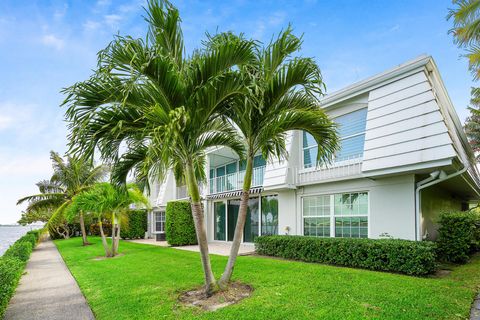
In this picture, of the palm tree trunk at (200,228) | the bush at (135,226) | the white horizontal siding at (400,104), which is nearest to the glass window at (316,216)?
the white horizontal siding at (400,104)

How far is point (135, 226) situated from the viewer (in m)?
27.3

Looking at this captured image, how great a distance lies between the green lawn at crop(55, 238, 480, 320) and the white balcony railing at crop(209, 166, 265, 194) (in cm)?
745

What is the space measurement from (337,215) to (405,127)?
15.3ft

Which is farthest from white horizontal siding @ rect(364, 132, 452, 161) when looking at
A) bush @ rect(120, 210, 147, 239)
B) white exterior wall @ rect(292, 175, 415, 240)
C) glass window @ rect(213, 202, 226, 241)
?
bush @ rect(120, 210, 147, 239)

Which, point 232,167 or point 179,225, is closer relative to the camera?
point 179,225

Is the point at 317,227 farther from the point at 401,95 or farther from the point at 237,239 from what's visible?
the point at 237,239

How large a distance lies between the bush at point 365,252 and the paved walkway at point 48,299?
25.2ft

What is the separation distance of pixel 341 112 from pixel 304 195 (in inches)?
166

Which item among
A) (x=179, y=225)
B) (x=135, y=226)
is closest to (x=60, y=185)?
(x=135, y=226)

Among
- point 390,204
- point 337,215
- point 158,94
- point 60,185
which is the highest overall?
point 158,94

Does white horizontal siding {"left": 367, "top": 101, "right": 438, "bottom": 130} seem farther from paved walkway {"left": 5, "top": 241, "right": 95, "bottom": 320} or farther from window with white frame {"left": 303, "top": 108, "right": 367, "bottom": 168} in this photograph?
paved walkway {"left": 5, "top": 241, "right": 95, "bottom": 320}

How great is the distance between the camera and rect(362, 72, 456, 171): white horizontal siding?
9531mm

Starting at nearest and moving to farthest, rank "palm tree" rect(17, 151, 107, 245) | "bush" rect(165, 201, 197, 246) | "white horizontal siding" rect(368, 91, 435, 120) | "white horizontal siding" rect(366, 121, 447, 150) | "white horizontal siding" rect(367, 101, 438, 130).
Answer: "white horizontal siding" rect(366, 121, 447, 150) → "white horizontal siding" rect(367, 101, 438, 130) → "white horizontal siding" rect(368, 91, 435, 120) → "bush" rect(165, 201, 197, 246) → "palm tree" rect(17, 151, 107, 245)

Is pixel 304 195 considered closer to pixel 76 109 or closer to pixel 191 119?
pixel 191 119
